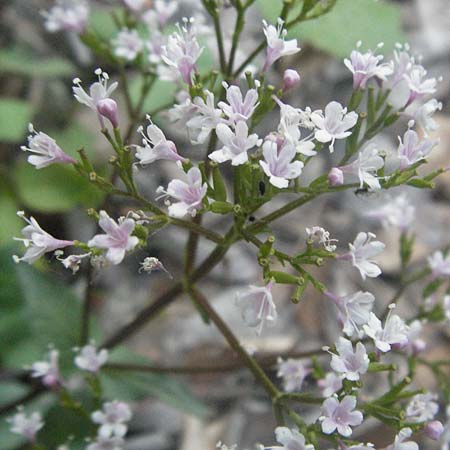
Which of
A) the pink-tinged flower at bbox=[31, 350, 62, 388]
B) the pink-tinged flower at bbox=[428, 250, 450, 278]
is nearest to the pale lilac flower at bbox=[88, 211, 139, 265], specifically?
the pink-tinged flower at bbox=[31, 350, 62, 388]

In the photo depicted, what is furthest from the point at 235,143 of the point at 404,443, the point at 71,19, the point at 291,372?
the point at 71,19

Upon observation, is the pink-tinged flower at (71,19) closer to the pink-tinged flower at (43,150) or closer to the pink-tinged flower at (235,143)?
the pink-tinged flower at (43,150)

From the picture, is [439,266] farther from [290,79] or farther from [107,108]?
[107,108]

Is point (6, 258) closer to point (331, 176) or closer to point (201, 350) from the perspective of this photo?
point (201, 350)

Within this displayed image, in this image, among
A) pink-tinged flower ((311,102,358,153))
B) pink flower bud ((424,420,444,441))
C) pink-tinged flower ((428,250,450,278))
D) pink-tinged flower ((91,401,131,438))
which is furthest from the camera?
pink-tinged flower ((428,250,450,278))

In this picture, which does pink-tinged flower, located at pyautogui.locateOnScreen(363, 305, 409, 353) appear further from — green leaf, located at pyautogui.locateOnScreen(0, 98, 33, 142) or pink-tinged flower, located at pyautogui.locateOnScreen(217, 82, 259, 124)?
green leaf, located at pyautogui.locateOnScreen(0, 98, 33, 142)

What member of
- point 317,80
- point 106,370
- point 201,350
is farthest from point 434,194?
point 106,370

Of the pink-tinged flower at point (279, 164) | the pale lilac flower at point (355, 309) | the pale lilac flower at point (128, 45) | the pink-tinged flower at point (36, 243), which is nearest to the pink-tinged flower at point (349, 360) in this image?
the pale lilac flower at point (355, 309)
